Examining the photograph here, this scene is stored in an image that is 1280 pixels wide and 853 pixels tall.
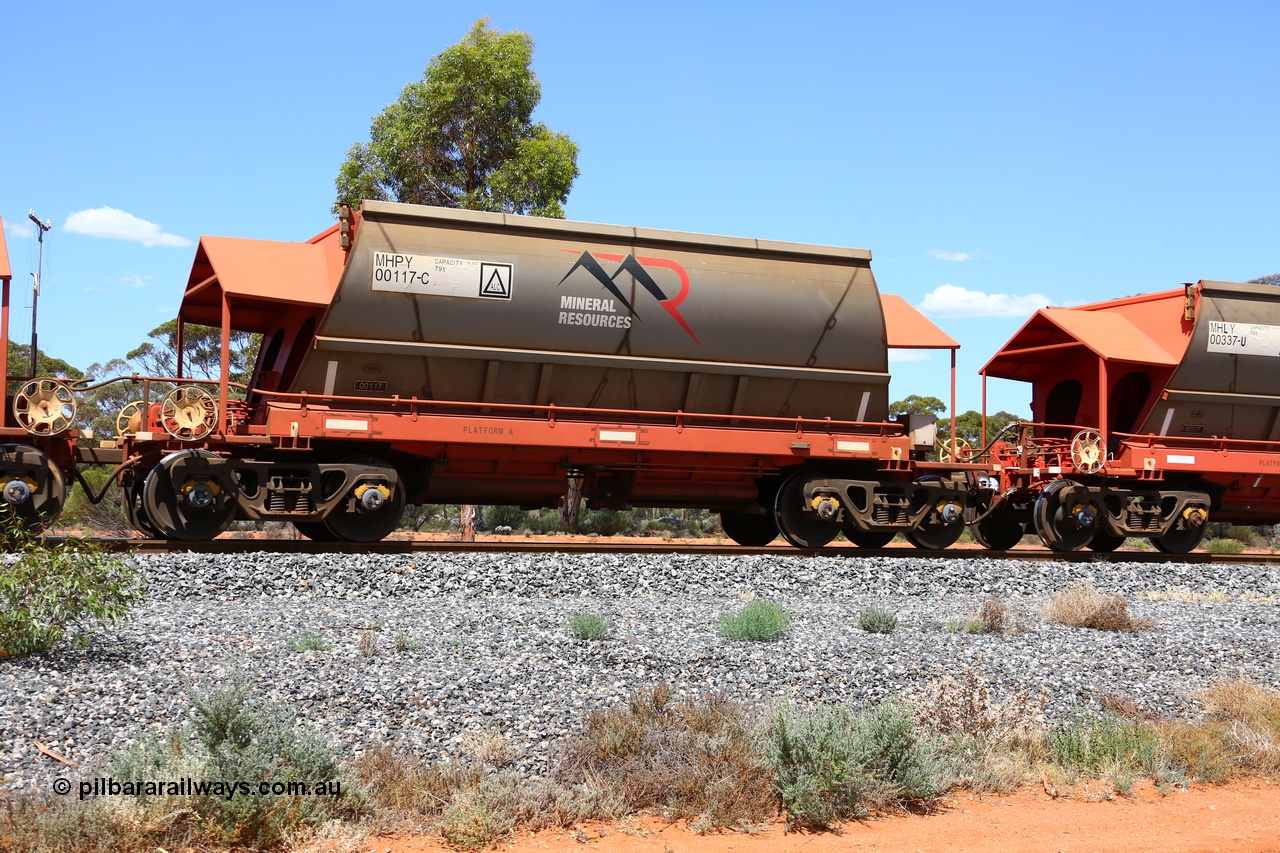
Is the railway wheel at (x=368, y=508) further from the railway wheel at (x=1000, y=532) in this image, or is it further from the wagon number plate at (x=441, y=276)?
the railway wheel at (x=1000, y=532)

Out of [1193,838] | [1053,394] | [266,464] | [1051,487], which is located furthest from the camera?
[1053,394]

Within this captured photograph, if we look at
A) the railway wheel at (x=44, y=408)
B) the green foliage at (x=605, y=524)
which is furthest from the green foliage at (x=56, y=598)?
the green foliage at (x=605, y=524)

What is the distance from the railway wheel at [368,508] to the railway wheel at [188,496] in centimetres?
121

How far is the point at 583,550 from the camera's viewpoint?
13688 millimetres

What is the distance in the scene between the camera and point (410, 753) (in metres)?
5.83

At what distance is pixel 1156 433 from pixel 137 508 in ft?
47.2

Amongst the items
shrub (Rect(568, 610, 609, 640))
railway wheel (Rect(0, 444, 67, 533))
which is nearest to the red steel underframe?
railway wheel (Rect(0, 444, 67, 533))

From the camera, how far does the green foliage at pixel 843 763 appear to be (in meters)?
5.74

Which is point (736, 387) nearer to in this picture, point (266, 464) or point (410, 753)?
point (266, 464)

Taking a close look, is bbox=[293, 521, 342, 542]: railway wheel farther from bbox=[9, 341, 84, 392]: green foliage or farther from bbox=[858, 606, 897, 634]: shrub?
bbox=[9, 341, 84, 392]: green foliage

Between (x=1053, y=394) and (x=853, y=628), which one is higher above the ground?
(x=1053, y=394)

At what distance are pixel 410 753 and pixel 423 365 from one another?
800 centimetres

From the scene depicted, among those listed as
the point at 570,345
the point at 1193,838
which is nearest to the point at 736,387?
the point at 570,345

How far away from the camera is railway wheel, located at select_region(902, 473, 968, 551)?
15.2 metres
